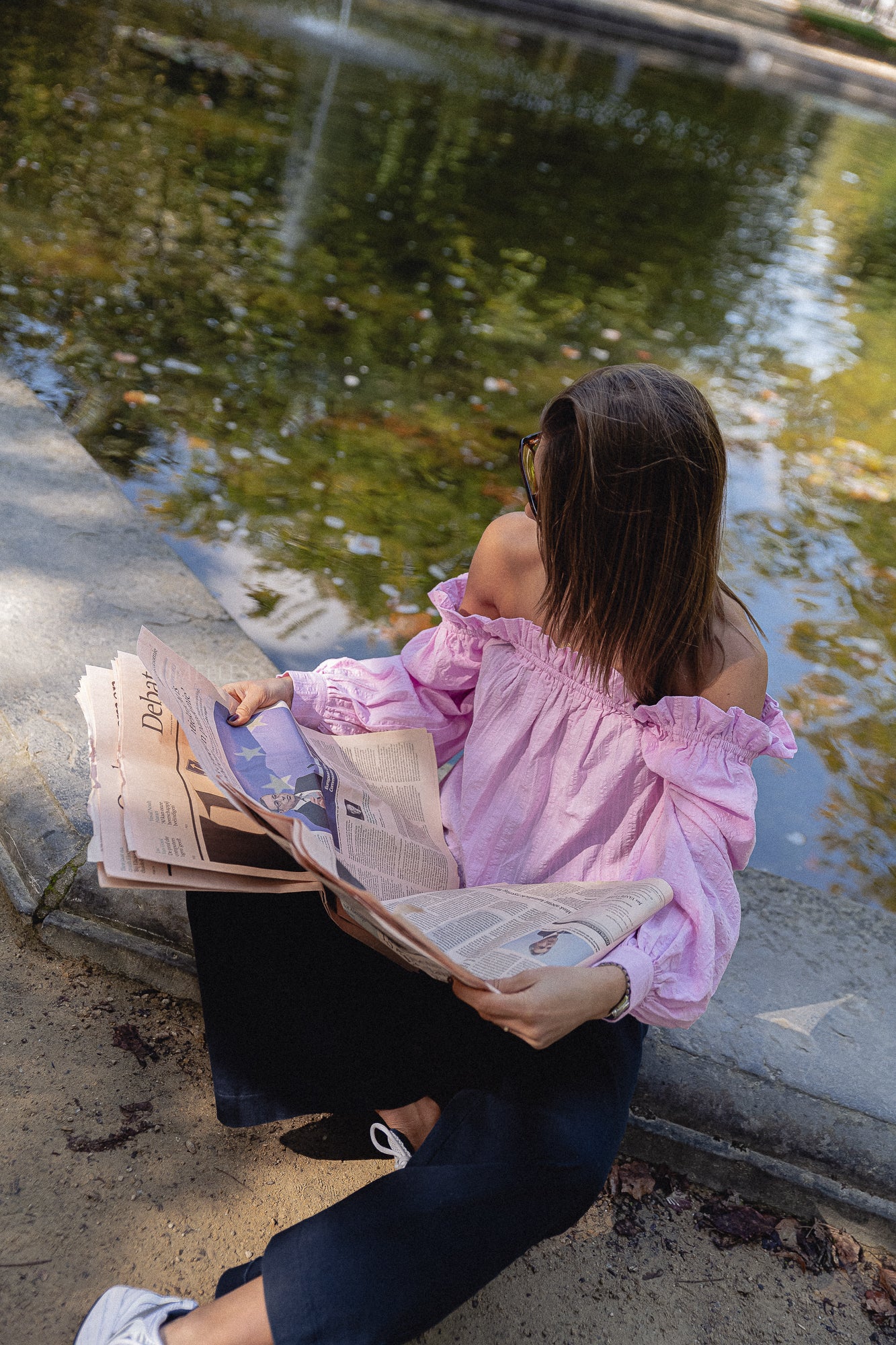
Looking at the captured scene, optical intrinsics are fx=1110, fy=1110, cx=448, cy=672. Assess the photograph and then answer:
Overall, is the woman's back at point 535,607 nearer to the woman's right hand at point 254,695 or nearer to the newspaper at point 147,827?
the woman's right hand at point 254,695

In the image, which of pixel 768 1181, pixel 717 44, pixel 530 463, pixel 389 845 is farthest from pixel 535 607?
pixel 717 44

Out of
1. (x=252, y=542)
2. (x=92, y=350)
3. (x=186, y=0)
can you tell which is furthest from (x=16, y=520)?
(x=186, y=0)

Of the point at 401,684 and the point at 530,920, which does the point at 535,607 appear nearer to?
the point at 401,684

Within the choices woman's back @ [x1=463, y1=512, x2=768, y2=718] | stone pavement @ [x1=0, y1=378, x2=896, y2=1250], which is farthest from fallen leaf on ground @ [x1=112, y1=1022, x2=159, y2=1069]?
woman's back @ [x1=463, y1=512, x2=768, y2=718]

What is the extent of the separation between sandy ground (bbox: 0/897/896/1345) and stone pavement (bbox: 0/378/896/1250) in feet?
0.28

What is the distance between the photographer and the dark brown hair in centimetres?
164

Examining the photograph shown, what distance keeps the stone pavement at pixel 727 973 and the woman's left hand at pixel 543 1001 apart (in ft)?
1.97

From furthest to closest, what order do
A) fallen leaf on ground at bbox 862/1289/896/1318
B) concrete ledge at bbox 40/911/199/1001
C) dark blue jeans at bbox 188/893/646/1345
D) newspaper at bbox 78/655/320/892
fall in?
concrete ledge at bbox 40/911/199/1001
fallen leaf on ground at bbox 862/1289/896/1318
newspaper at bbox 78/655/320/892
dark blue jeans at bbox 188/893/646/1345

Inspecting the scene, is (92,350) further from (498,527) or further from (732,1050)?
(732,1050)

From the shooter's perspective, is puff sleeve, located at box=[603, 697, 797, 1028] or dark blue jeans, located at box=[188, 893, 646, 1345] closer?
dark blue jeans, located at box=[188, 893, 646, 1345]

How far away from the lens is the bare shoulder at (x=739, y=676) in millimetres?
1769

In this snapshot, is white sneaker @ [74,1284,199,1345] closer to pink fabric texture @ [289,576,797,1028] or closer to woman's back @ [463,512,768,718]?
pink fabric texture @ [289,576,797,1028]

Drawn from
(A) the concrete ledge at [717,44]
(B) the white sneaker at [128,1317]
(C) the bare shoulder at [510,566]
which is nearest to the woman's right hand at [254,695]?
(C) the bare shoulder at [510,566]

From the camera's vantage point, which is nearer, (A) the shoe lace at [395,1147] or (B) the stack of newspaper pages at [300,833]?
(B) the stack of newspaper pages at [300,833]
